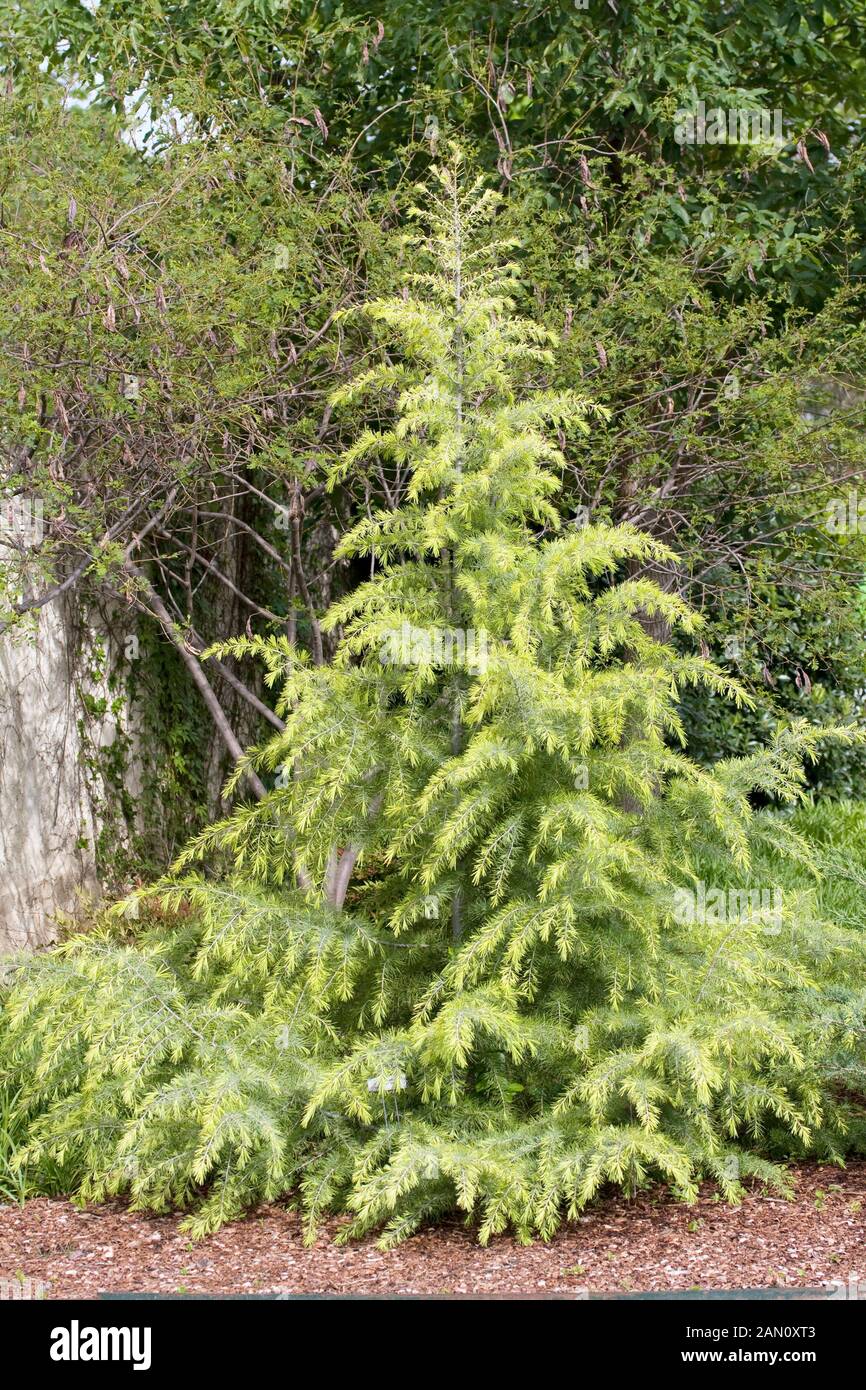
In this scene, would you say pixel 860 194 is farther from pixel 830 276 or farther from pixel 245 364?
pixel 245 364

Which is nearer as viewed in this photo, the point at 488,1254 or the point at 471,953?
the point at 488,1254

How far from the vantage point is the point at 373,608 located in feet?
16.8

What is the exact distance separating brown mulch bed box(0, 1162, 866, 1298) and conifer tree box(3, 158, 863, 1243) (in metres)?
0.11

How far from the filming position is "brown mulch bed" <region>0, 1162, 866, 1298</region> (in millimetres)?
4008

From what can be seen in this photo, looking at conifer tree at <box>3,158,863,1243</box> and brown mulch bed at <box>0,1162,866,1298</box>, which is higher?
conifer tree at <box>3,158,863,1243</box>

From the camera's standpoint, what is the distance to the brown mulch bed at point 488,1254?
401cm

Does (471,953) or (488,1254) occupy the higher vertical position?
(471,953)

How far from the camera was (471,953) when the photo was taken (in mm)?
4449

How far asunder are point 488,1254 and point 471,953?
0.92 meters

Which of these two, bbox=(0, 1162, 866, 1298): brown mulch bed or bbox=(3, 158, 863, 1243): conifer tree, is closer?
bbox=(0, 1162, 866, 1298): brown mulch bed

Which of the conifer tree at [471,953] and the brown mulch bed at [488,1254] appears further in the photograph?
the conifer tree at [471,953]

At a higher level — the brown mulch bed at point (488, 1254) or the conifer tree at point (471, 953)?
the conifer tree at point (471, 953)

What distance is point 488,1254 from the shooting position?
4195 mm

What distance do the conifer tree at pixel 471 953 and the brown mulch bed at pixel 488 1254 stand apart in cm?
11
